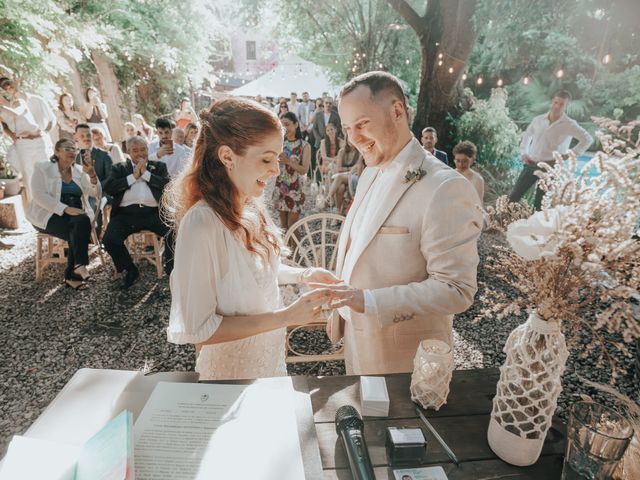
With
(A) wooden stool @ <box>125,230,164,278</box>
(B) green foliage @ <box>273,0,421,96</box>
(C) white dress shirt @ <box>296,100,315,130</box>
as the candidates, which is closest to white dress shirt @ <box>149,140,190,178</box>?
(A) wooden stool @ <box>125,230,164,278</box>

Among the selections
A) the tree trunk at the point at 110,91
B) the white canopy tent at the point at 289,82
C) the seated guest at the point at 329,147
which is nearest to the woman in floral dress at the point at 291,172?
the seated guest at the point at 329,147

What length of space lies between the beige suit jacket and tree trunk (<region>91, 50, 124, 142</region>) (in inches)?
497

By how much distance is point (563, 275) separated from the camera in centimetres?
89

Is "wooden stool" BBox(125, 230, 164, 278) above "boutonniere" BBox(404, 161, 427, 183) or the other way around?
the other way around

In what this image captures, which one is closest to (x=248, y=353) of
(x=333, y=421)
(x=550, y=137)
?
(x=333, y=421)

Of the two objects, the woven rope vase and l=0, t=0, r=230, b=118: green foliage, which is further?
l=0, t=0, r=230, b=118: green foliage

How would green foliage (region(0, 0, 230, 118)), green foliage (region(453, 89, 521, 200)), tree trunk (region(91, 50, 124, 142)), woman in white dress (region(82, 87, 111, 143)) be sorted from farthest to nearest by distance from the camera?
tree trunk (region(91, 50, 124, 142)) < green foliage (region(453, 89, 521, 200)) < woman in white dress (region(82, 87, 111, 143)) < green foliage (region(0, 0, 230, 118))

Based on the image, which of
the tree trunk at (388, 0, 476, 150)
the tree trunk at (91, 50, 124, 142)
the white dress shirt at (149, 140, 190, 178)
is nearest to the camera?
the white dress shirt at (149, 140, 190, 178)

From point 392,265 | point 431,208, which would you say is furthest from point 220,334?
point 431,208

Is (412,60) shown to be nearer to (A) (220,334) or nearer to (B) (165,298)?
(B) (165,298)

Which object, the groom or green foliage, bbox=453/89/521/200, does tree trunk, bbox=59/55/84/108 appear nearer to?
green foliage, bbox=453/89/521/200

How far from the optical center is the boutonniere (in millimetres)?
1626

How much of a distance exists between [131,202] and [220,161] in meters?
3.72

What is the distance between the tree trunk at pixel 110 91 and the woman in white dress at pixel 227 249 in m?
12.3
